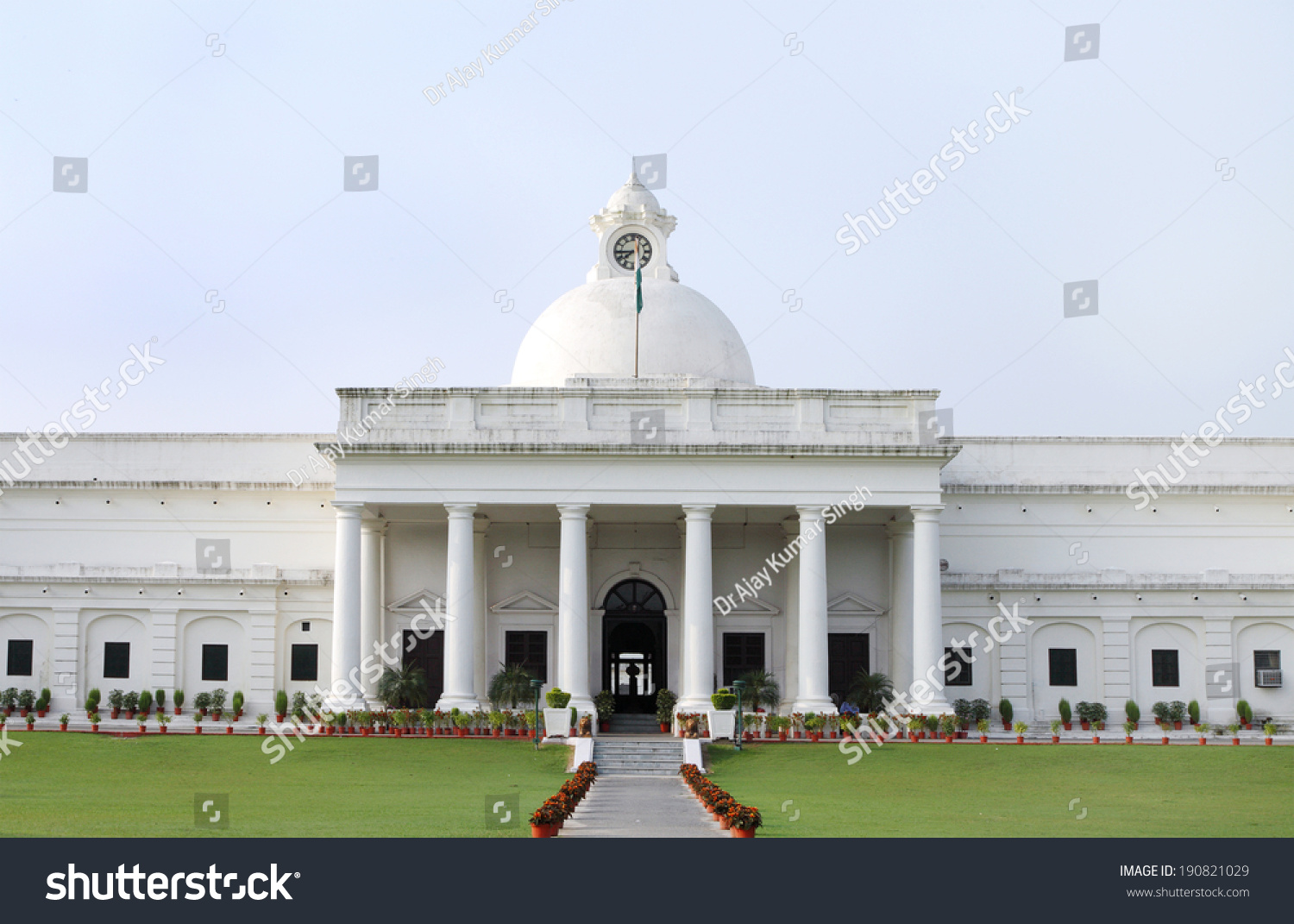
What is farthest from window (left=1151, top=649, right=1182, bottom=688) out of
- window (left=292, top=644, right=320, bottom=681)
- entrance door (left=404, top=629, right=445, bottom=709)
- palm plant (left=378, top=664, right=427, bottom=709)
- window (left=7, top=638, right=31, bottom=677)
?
window (left=7, top=638, right=31, bottom=677)

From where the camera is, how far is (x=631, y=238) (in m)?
47.0

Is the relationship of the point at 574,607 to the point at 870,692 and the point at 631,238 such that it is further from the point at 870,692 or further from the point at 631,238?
the point at 631,238

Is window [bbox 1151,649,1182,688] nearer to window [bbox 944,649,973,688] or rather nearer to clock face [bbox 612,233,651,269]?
window [bbox 944,649,973,688]

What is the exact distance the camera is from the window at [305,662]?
41.9 metres

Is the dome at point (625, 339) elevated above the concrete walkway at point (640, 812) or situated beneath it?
elevated above

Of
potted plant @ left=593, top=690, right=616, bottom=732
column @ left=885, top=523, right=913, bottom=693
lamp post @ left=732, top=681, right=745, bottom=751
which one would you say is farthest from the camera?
column @ left=885, top=523, right=913, bottom=693

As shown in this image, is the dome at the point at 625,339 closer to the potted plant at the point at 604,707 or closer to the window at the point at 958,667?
the potted plant at the point at 604,707

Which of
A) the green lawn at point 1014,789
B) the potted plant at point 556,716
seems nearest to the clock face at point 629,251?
the potted plant at point 556,716

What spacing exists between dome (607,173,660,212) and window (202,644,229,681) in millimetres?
19273

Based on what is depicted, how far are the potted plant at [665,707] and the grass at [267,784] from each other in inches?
193

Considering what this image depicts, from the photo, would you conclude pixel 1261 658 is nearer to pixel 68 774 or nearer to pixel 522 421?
pixel 522 421

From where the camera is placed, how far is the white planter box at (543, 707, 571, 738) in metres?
35.8

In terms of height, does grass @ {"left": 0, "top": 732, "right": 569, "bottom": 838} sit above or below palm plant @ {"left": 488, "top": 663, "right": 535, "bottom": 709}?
below

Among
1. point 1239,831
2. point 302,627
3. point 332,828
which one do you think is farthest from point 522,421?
point 1239,831
